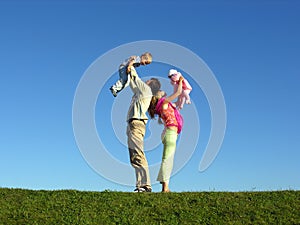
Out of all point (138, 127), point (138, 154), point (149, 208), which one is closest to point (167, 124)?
point (138, 127)

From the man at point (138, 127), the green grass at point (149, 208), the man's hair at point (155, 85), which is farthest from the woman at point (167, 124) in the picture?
the green grass at point (149, 208)

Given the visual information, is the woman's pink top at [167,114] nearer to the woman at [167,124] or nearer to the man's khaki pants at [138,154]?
the woman at [167,124]

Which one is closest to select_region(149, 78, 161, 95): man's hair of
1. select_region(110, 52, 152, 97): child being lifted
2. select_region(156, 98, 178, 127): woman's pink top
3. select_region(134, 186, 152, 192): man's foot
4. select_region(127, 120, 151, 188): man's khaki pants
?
select_region(156, 98, 178, 127): woman's pink top

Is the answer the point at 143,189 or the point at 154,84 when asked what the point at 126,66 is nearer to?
the point at 154,84

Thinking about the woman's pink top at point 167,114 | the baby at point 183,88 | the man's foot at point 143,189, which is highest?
the baby at point 183,88

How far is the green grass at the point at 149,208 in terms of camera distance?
1230 cm

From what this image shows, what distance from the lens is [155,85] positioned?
15320 millimetres

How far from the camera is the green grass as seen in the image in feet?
40.4

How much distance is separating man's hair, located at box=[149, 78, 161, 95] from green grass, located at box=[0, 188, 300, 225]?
10.2 feet

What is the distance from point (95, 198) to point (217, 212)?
3.19 m

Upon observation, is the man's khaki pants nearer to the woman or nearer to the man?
the man

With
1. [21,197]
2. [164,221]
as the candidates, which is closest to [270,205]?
[164,221]

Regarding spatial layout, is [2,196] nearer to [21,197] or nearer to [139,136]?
[21,197]

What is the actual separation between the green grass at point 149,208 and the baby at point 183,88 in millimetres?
2763
